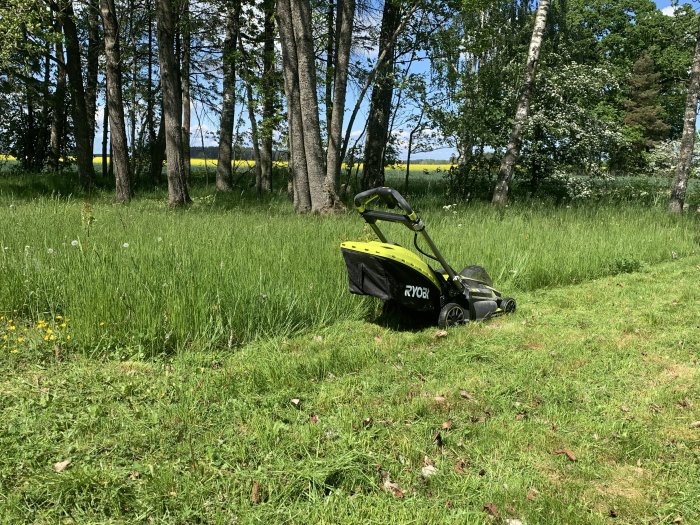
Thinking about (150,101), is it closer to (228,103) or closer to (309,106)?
(228,103)

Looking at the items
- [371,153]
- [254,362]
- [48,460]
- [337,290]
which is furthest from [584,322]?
[371,153]

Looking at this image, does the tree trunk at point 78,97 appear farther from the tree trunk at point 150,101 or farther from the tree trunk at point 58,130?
the tree trunk at point 58,130

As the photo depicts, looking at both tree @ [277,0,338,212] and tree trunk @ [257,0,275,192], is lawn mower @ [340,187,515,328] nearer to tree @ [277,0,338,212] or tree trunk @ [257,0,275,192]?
tree @ [277,0,338,212]

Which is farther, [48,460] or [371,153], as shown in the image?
[371,153]

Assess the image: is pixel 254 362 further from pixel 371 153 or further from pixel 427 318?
pixel 371 153

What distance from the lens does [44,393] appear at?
127 inches

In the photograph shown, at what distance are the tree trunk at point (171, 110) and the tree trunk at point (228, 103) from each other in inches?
131

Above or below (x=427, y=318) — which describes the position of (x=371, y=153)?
above

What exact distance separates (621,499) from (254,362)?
2509 millimetres

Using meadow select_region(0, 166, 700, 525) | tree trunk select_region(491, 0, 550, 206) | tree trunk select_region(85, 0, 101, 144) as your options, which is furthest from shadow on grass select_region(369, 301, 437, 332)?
tree trunk select_region(85, 0, 101, 144)

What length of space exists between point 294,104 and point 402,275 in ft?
23.7

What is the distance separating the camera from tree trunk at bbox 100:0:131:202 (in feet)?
40.1

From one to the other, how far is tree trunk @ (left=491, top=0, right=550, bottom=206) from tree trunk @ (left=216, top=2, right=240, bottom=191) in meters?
7.94

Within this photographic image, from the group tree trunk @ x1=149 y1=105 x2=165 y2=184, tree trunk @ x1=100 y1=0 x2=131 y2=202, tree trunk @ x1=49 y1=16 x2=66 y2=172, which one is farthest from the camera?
tree trunk @ x1=49 y1=16 x2=66 y2=172
